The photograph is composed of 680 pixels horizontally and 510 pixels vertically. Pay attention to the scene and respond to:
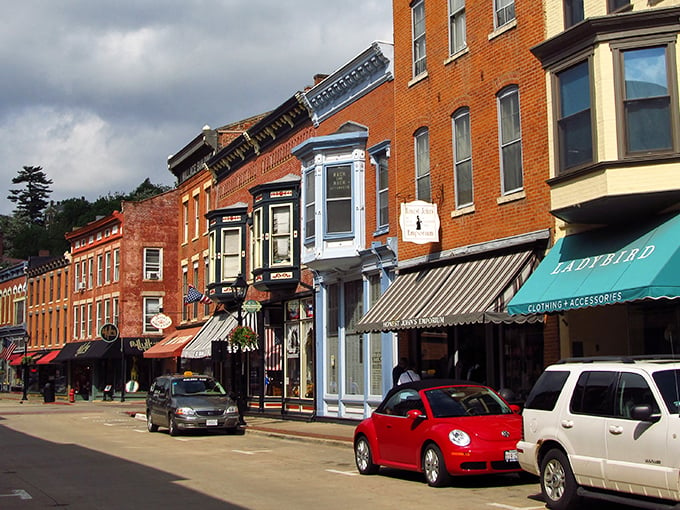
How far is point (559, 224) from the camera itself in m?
17.3

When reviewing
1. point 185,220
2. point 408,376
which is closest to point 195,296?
point 185,220

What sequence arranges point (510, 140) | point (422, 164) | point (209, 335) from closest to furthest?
point (510, 140) → point (422, 164) → point (209, 335)

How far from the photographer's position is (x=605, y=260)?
595 inches

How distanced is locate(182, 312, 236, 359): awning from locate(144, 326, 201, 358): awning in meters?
2.58

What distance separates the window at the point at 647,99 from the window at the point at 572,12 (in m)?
2.42

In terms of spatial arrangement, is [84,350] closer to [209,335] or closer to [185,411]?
[209,335]

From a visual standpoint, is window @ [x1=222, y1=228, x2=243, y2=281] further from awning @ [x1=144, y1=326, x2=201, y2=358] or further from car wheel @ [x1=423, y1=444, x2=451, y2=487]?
car wheel @ [x1=423, y1=444, x2=451, y2=487]

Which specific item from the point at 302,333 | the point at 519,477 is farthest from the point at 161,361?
the point at 519,477

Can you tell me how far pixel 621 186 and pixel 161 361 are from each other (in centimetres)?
4055

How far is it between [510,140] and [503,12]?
2.97m

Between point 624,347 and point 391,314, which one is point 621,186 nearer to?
point 624,347

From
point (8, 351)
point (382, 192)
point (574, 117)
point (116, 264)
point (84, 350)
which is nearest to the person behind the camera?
point (574, 117)

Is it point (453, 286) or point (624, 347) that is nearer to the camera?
point (624, 347)

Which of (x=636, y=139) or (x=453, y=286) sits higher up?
(x=636, y=139)
